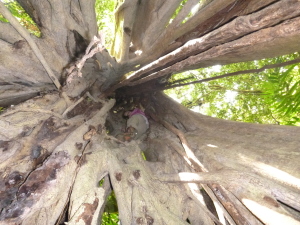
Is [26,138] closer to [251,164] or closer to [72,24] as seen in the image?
[72,24]

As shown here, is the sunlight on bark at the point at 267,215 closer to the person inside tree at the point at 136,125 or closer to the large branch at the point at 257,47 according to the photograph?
the large branch at the point at 257,47

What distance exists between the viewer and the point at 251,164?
136 centimetres

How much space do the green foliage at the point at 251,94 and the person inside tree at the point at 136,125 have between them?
0.70 meters

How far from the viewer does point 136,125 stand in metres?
2.27

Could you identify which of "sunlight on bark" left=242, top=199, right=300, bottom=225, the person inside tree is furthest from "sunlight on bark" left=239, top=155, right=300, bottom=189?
the person inside tree

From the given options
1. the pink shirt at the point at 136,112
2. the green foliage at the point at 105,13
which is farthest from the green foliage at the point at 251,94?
the green foliage at the point at 105,13

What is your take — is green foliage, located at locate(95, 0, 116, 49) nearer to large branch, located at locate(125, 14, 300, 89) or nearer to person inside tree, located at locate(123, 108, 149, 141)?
person inside tree, located at locate(123, 108, 149, 141)

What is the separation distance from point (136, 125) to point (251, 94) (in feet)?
6.12

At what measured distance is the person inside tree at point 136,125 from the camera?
2199 mm

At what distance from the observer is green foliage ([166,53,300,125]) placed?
2.69 m

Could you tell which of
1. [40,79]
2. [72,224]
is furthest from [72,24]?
[72,224]

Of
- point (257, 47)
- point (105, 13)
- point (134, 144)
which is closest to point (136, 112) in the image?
point (134, 144)

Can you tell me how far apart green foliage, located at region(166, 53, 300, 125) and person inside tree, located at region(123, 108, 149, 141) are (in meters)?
0.70

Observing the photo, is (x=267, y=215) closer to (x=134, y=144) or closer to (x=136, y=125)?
(x=134, y=144)
